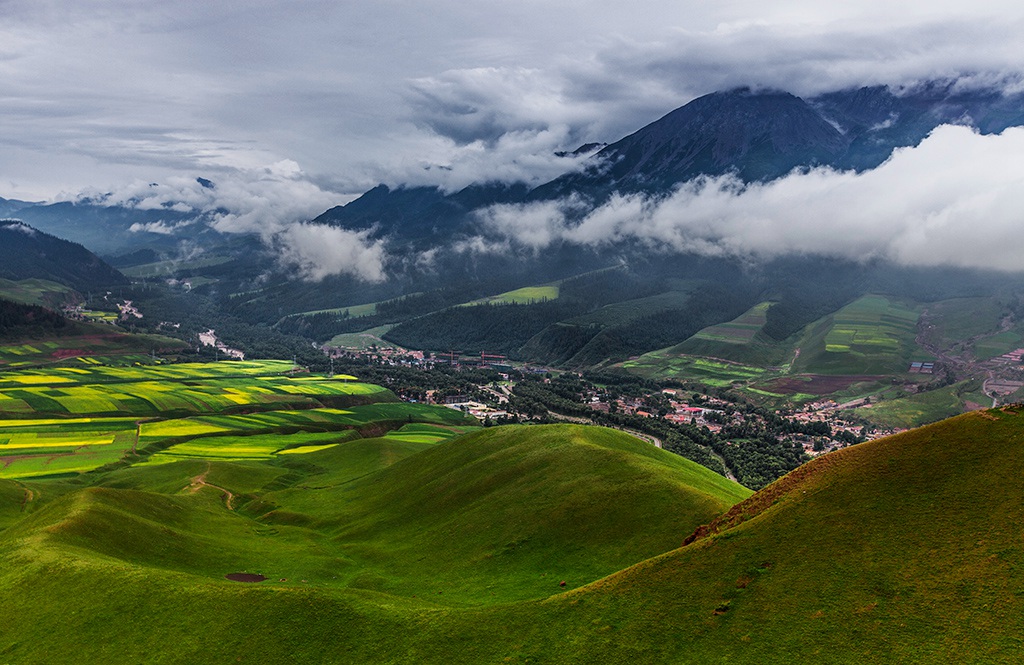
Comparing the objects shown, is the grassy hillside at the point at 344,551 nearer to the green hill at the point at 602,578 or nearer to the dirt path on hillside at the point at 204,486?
the green hill at the point at 602,578

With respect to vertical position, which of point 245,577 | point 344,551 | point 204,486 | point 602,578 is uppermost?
point 602,578

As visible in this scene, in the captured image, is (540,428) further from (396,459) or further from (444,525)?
(396,459)

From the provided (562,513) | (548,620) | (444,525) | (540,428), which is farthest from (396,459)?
(548,620)

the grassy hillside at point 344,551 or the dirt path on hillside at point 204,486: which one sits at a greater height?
the grassy hillside at point 344,551

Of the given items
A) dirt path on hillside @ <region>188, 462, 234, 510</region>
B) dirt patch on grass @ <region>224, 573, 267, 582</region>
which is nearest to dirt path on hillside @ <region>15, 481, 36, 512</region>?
dirt path on hillside @ <region>188, 462, 234, 510</region>

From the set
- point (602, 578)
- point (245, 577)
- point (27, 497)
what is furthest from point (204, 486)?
point (602, 578)

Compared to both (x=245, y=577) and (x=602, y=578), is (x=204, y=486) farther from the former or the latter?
(x=602, y=578)

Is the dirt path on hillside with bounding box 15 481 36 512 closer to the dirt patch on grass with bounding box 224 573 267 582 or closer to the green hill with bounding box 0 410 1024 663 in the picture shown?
the green hill with bounding box 0 410 1024 663

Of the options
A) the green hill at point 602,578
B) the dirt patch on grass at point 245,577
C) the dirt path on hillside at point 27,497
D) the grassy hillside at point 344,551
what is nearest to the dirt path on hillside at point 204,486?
the grassy hillside at point 344,551
